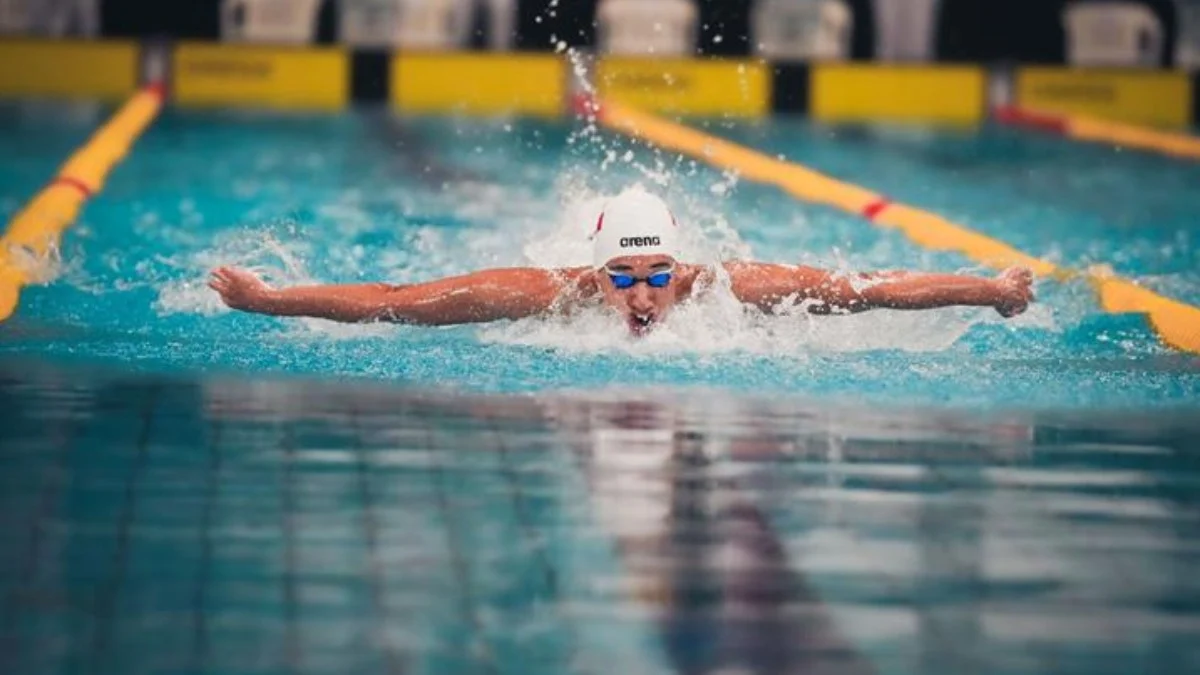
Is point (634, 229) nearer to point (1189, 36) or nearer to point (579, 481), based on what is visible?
point (579, 481)

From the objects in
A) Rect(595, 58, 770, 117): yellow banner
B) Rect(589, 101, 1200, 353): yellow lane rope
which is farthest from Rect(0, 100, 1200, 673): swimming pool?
Rect(595, 58, 770, 117): yellow banner

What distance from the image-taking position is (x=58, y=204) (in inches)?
394

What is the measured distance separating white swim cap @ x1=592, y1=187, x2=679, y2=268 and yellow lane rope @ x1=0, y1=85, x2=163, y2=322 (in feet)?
5.75

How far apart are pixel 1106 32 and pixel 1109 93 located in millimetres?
775

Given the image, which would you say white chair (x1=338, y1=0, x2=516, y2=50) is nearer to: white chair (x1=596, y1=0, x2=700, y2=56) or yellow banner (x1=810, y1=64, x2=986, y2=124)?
white chair (x1=596, y1=0, x2=700, y2=56)

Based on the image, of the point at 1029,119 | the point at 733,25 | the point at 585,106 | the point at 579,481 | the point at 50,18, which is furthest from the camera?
the point at 733,25

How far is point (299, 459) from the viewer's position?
4.98m

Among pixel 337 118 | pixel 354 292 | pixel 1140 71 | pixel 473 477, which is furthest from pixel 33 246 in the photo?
pixel 1140 71

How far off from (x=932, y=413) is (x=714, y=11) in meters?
12.1

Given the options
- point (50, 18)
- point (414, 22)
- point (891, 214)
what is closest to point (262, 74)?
point (414, 22)

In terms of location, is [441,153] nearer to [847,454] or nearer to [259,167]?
[259,167]

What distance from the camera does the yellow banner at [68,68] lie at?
16406mm

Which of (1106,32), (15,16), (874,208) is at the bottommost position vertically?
(15,16)

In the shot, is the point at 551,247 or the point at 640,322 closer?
the point at 640,322
